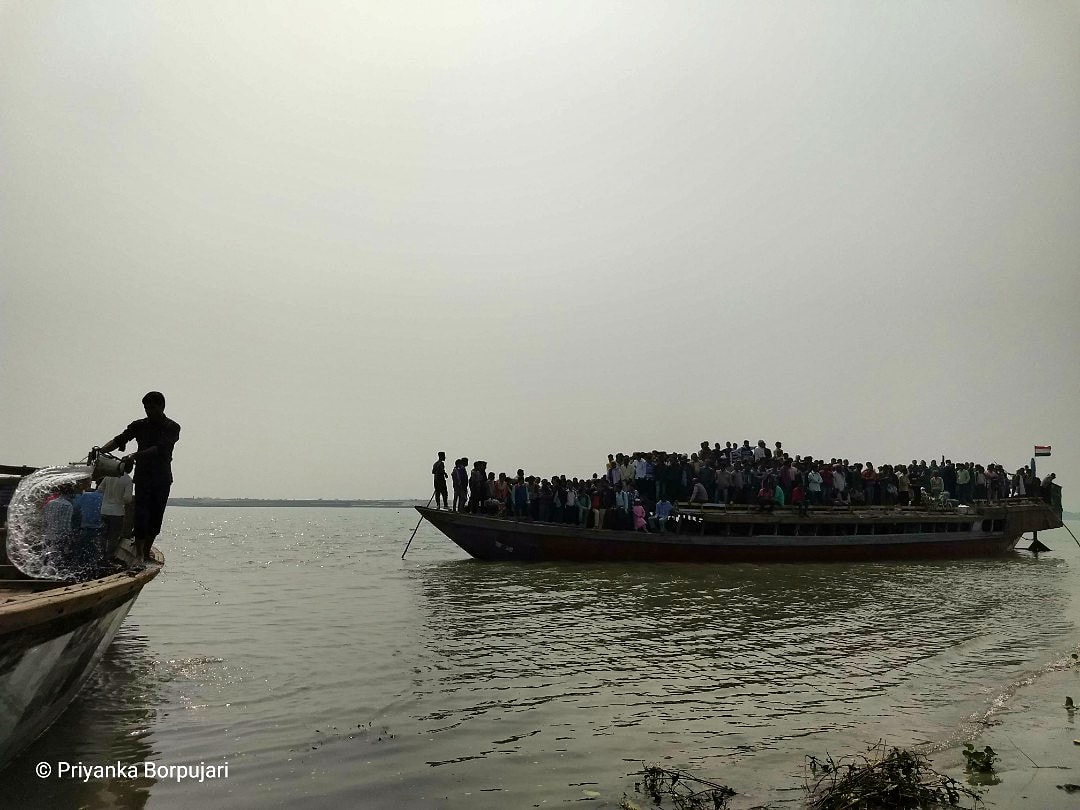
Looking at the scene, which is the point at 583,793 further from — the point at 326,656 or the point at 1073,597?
the point at 1073,597

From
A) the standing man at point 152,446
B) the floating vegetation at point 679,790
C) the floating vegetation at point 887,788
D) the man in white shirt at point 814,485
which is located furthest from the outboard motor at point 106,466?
the man in white shirt at point 814,485

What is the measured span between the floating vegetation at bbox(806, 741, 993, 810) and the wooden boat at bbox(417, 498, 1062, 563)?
17072mm

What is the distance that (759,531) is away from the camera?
25.6m

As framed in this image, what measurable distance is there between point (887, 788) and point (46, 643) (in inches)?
227

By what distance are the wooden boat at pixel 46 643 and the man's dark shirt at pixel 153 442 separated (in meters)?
1.05

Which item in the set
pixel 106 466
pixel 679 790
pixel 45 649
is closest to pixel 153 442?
pixel 106 466

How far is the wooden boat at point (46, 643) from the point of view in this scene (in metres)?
4.78

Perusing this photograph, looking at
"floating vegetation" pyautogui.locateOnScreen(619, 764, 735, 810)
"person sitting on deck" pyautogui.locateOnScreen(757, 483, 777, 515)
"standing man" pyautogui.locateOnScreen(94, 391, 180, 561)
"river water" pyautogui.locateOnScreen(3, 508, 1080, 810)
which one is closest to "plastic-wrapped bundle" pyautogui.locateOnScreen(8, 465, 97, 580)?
"standing man" pyautogui.locateOnScreen(94, 391, 180, 561)

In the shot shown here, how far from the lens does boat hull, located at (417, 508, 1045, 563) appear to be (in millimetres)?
22906

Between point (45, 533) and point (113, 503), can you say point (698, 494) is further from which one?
point (45, 533)

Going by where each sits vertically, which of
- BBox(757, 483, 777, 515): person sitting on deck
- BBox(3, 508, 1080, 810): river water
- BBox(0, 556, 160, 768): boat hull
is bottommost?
BBox(3, 508, 1080, 810): river water

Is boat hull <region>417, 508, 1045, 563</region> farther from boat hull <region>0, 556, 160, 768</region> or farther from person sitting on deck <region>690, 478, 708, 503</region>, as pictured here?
boat hull <region>0, 556, 160, 768</region>

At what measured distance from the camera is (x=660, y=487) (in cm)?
2438

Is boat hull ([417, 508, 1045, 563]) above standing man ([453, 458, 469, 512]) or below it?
below
